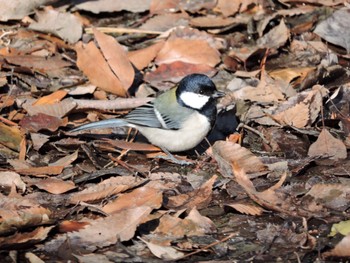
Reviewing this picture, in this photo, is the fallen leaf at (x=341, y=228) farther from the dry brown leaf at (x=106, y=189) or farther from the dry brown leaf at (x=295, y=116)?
the dry brown leaf at (x=295, y=116)

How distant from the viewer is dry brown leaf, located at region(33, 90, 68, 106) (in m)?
7.06

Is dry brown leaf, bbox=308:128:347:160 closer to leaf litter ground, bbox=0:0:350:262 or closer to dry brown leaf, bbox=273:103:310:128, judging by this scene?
leaf litter ground, bbox=0:0:350:262

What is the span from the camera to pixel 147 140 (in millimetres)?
6969

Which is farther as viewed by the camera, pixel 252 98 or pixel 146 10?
pixel 146 10

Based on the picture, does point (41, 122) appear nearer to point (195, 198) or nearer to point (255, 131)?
point (195, 198)

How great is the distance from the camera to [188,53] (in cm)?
786

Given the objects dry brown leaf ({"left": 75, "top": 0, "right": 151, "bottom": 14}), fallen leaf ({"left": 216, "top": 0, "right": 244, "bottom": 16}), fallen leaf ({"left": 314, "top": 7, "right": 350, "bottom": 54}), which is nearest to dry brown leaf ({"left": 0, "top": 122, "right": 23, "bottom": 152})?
dry brown leaf ({"left": 75, "top": 0, "right": 151, "bottom": 14})

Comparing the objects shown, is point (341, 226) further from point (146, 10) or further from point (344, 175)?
point (146, 10)

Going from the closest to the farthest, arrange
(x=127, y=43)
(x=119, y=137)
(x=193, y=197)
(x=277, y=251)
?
1. (x=277, y=251)
2. (x=193, y=197)
3. (x=119, y=137)
4. (x=127, y=43)

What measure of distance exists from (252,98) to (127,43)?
66.6 inches

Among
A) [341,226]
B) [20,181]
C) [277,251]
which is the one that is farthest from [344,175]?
[20,181]

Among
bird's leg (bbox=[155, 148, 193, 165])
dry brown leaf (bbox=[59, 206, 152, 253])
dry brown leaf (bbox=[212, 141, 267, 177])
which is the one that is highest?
dry brown leaf (bbox=[59, 206, 152, 253])

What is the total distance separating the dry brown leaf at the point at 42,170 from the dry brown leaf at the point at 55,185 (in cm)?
13

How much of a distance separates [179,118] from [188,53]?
1293mm
